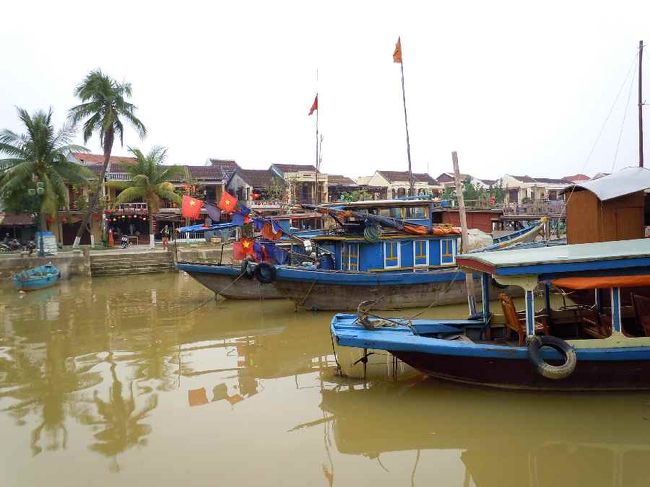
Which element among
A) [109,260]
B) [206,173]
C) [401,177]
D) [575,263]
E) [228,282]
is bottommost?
[228,282]

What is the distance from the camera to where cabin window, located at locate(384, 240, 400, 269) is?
502 inches

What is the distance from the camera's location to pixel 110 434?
18.9 feet

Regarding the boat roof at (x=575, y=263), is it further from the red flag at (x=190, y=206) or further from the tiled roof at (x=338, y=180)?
the tiled roof at (x=338, y=180)

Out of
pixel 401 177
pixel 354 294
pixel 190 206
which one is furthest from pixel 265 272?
pixel 401 177

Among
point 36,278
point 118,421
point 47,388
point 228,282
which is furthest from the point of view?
point 36,278

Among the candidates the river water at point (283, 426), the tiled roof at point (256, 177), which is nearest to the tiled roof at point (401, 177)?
the tiled roof at point (256, 177)

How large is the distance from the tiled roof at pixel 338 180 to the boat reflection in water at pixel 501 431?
3220 centimetres

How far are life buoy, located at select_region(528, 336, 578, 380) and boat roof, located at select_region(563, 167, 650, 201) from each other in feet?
19.1

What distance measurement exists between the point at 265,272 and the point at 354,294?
7.54 feet

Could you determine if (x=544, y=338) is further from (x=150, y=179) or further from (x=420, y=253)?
(x=150, y=179)

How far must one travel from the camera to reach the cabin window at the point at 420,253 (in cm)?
1297

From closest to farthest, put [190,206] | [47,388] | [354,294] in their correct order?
1. [47,388]
2. [354,294]
3. [190,206]

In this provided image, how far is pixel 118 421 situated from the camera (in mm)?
6125

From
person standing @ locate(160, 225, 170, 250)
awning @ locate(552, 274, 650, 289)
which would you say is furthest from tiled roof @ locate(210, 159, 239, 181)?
awning @ locate(552, 274, 650, 289)
